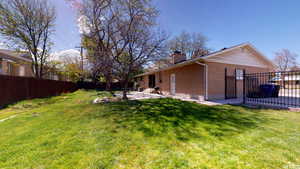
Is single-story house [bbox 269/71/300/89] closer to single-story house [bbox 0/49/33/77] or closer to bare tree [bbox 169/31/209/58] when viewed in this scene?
bare tree [bbox 169/31/209/58]

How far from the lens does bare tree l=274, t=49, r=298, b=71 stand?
32.1m

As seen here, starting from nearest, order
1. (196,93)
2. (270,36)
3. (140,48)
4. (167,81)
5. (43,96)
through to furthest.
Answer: (140,48), (196,93), (43,96), (167,81), (270,36)

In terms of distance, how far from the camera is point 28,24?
11.7m

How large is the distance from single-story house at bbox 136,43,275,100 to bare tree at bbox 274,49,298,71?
32911mm

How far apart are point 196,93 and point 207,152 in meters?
7.15

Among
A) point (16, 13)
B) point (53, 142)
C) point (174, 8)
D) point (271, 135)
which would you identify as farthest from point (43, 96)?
point (271, 135)

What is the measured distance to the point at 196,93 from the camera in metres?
8.88

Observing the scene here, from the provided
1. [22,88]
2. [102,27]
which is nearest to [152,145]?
[102,27]

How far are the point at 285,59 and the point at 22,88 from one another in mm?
52905

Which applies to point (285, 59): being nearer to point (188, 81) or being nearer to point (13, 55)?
point (188, 81)

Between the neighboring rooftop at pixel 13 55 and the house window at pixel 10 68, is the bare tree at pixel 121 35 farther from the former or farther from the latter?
the house window at pixel 10 68

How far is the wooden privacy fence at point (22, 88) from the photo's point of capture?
747 centimetres

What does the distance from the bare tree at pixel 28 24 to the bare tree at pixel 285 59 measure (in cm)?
4913

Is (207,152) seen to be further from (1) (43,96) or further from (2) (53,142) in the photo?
(1) (43,96)
